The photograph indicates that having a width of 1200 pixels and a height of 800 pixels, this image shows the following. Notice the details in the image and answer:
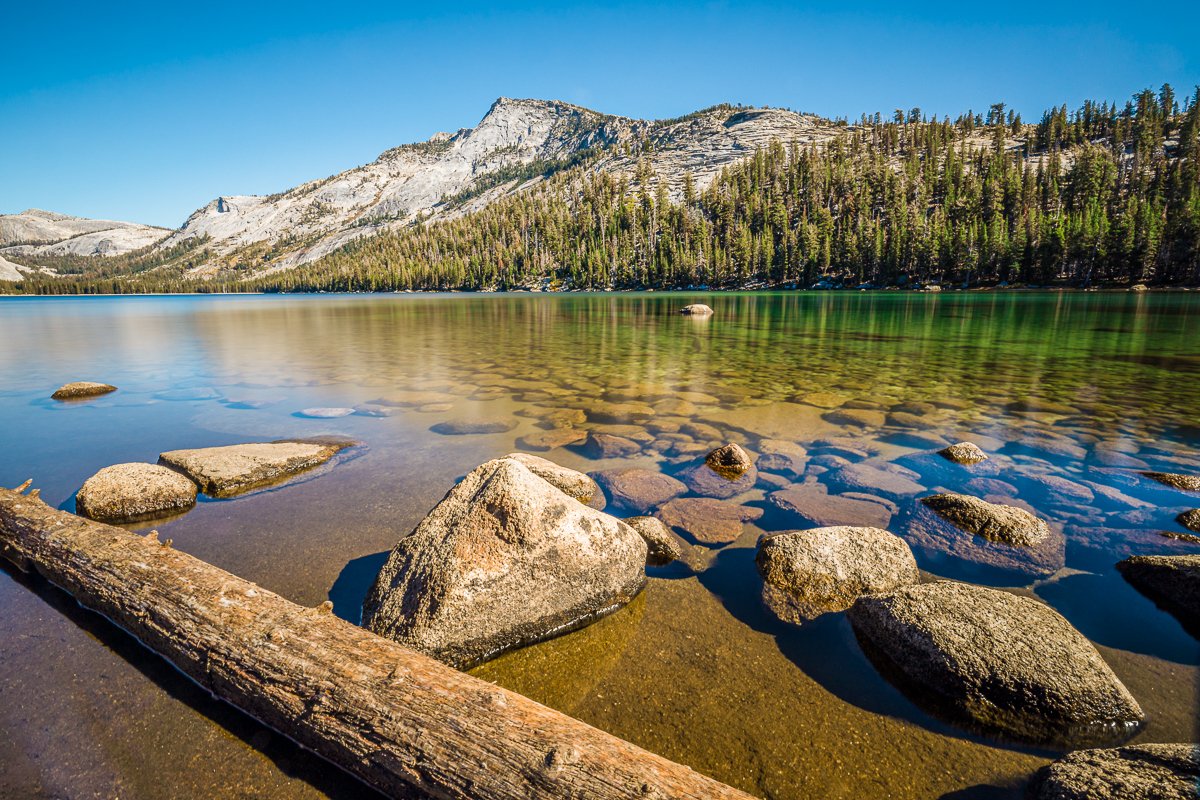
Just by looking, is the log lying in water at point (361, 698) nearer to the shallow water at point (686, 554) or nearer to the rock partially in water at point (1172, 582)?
the shallow water at point (686, 554)

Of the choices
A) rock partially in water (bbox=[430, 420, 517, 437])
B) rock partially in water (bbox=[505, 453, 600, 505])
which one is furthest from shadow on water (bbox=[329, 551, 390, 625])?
rock partially in water (bbox=[430, 420, 517, 437])

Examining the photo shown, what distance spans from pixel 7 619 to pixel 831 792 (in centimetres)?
792

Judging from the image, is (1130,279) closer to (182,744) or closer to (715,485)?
(715,485)

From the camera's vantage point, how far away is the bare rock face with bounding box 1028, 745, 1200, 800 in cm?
293

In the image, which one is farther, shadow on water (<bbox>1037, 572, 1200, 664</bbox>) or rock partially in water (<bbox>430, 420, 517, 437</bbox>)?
rock partially in water (<bbox>430, 420, 517, 437</bbox>)

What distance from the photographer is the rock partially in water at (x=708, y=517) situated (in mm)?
7246

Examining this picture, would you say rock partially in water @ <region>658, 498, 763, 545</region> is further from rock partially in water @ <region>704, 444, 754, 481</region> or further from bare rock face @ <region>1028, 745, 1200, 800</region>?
bare rock face @ <region>1028, 745, 1200, 800</region>

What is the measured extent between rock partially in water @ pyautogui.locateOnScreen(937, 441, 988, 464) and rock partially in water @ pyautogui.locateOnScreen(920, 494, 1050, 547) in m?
2.95

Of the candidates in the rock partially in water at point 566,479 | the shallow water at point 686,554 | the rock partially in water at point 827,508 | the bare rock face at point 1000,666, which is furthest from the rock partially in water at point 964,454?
the rock partially in water at point 566,479

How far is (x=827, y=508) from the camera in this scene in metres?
7.96

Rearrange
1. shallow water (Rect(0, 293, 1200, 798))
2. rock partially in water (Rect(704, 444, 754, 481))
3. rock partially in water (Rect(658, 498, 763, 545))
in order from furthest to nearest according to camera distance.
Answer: rock partially in water (Rect(704, 444, 754, 481)) < rock partially in water (Rect(658, 498, 763, 545)) < shallow water (Rect(0, 293, 1200, 798))

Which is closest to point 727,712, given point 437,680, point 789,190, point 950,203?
point 437,680

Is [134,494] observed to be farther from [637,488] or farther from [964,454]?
[964,454]

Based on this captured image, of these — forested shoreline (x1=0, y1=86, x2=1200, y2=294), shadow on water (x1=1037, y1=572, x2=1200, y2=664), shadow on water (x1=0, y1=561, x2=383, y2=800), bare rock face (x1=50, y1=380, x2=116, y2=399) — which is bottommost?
shadow on water (x1=0, y1=561, x2=383, y2=800)
